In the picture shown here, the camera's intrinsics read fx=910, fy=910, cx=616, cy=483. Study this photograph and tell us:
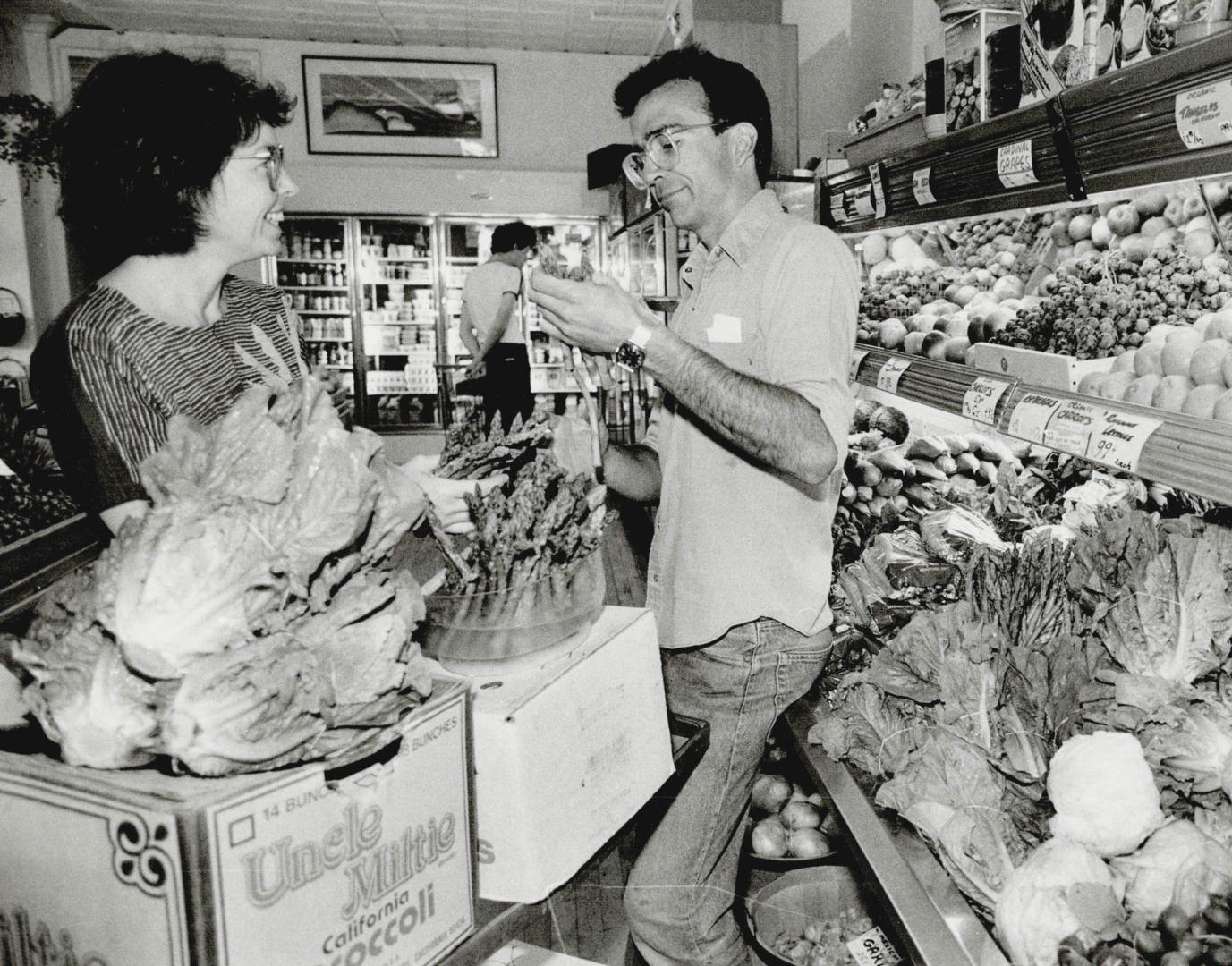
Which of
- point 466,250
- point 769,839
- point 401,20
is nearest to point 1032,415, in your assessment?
point 769,839

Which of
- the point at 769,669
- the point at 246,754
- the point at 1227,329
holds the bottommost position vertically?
the point at 769,669

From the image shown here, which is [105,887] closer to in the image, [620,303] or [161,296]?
[161,296]

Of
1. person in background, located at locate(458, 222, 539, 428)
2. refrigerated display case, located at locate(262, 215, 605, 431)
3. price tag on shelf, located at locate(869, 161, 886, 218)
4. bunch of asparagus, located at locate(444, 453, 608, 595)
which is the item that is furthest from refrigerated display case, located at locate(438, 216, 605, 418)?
bunch of asparagus, located at locate(444, 453, 608, 595)

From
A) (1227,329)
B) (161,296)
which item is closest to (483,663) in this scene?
(161,296)

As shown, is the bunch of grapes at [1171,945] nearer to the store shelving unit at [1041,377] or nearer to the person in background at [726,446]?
the store shelving unit at [1041,377]

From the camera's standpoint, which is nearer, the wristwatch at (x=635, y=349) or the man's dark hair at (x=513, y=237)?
the wristwatch at (x=635, y=349)

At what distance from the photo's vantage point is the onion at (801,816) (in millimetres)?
2400

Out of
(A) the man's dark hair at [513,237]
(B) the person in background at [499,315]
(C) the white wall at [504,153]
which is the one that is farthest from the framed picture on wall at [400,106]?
(A) the man's dark hair at [513,237]

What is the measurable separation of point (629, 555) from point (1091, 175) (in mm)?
4819

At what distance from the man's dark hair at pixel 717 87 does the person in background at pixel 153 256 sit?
774mm

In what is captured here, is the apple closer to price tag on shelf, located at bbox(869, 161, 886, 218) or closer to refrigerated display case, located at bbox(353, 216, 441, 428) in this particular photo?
price tag on shelf, located at bbox(869, 161, 886, 218)

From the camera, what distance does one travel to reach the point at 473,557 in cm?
128

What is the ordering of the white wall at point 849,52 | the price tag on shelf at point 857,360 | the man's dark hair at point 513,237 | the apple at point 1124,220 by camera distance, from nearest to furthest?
→ the apple at point 1124,220
the price tag on shelf at point 857,360
the white wall at point 849,52
the man's dark hair at point 513,237

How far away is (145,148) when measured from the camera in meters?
1.43
